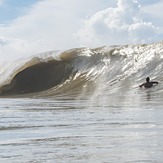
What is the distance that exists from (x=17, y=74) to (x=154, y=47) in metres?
9.81

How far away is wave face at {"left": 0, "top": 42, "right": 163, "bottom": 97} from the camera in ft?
95.1

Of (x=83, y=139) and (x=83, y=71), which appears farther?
(x=83, y=71)

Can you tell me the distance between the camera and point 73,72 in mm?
35406

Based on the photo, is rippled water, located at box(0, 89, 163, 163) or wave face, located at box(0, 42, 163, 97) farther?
wave face, located at box(0, 42, 163, 97)

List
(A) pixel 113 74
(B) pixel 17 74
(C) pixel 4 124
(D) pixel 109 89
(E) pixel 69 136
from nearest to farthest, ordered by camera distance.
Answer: (E) pixel 69 136
(C) pixel 4 124
(D) pixel 109 89
(A) pixel 113 74
(B) pixel 17 74

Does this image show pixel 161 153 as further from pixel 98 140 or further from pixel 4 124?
pixel 4 124

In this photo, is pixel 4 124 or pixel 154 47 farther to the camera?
pixel 154 47

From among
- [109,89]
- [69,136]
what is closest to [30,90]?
[109,89]

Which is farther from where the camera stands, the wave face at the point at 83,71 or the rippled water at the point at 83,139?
the wave face at the point at 83,71

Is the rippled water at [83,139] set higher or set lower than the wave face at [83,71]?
lower

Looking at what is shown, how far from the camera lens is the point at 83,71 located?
113 ft

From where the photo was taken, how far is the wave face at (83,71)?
95.1 feet

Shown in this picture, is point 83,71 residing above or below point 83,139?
above

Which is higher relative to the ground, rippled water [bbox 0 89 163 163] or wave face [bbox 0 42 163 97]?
wave face [bbox 0 42 163 97]
